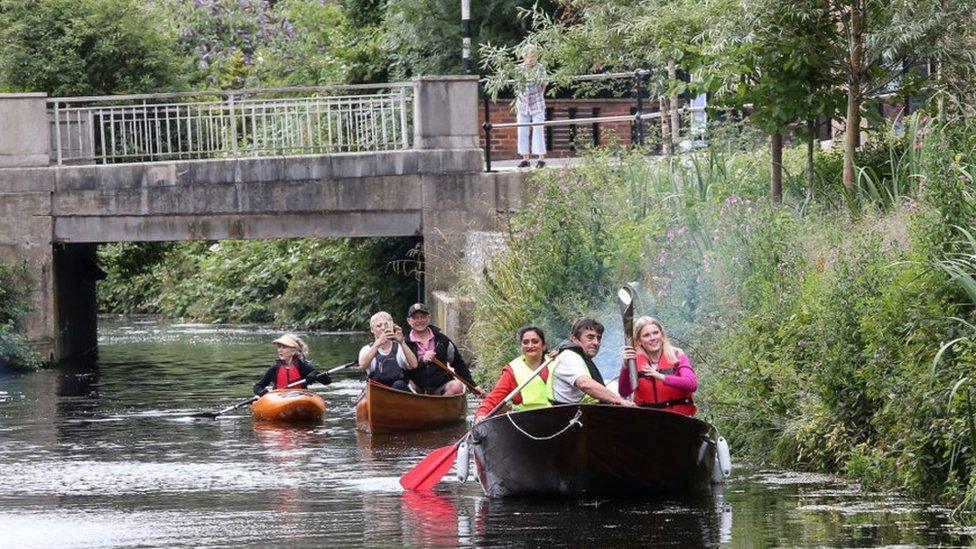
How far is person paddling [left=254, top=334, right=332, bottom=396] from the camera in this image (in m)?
21.0

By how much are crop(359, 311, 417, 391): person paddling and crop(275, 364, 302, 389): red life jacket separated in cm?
173

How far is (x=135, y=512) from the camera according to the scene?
43.7 feet

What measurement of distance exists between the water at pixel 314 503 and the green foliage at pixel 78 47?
418 inches

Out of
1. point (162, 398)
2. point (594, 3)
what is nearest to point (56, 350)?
point (162, 398)

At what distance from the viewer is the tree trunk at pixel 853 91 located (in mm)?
18250

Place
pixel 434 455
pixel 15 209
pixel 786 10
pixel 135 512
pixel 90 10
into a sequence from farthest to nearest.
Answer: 1. pixel 90 10
2. pixel 15 209
3. pixel 786 10
4. pixel 434 455
5. pixel 135 512

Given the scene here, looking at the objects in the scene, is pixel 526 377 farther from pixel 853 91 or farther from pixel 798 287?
pixel 853 91

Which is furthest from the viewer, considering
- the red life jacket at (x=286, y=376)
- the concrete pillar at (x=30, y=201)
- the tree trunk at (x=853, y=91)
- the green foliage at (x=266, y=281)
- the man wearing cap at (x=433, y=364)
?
the green foliage at (x=266, y=281)

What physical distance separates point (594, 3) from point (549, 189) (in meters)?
3.96

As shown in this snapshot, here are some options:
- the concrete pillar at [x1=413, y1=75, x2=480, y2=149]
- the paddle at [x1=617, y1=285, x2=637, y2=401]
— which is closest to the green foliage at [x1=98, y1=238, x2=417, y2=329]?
the concrete pillar at [x1=413, y1=75, x2=480, y2=149]

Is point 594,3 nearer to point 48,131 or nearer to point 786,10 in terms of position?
point 786,10

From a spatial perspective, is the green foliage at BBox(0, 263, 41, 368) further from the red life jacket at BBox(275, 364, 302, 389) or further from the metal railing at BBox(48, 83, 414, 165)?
the red life jacket at BBox(275, 364, 302, 389)

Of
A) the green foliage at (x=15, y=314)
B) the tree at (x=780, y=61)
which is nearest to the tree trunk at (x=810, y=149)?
the tree at (x=780, y=61)

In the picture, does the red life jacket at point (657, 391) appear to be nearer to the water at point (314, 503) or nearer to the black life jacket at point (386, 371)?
the water at point (314, 503)
